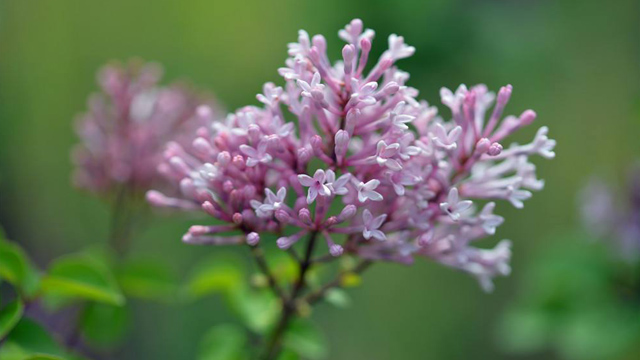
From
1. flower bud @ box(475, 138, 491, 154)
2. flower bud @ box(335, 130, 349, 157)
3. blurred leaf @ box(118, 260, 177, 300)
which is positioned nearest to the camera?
flower bud @ box(335, 130, 349, 157)

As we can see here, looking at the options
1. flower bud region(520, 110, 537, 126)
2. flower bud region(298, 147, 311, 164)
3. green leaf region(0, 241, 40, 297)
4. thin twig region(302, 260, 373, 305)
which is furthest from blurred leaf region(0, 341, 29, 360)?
flower bud region(520, 110, 537, 126)

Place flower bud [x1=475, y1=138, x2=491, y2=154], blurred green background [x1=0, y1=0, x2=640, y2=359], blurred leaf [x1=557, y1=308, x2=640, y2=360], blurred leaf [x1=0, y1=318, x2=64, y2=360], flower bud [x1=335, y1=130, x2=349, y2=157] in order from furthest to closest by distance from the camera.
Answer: blurred green background [x1=0, y1=0, x2=640, y2=359], blurred leaf [x1=557, y1=308, x2=640, y2=360], blurred leaf [x1=0, y1=318, x2=64, y2=360], flower bud [x1=475, y1=138, x2=491, y2=154], flower bud [x1=335, y1=130, x2=349, y2=157]

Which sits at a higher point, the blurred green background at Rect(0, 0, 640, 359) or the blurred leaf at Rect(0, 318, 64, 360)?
the blurred green background at Rect(0, 0, 640, 359)

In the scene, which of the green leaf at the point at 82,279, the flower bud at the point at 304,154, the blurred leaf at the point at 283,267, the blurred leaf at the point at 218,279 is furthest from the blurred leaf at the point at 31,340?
the flower bud at the point at 304,154

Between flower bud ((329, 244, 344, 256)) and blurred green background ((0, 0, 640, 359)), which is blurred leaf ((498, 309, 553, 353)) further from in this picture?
flower bud ((329, 244, 344, 256))

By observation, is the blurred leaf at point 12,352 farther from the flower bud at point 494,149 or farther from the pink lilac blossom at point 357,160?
the flower bud at point 494,149

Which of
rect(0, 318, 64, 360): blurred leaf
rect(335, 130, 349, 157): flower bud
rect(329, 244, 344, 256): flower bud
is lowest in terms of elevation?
rect(0, 318, 64, 360): blurred leaf

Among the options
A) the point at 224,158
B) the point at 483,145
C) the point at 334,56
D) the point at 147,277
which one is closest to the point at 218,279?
the point at 147,277
